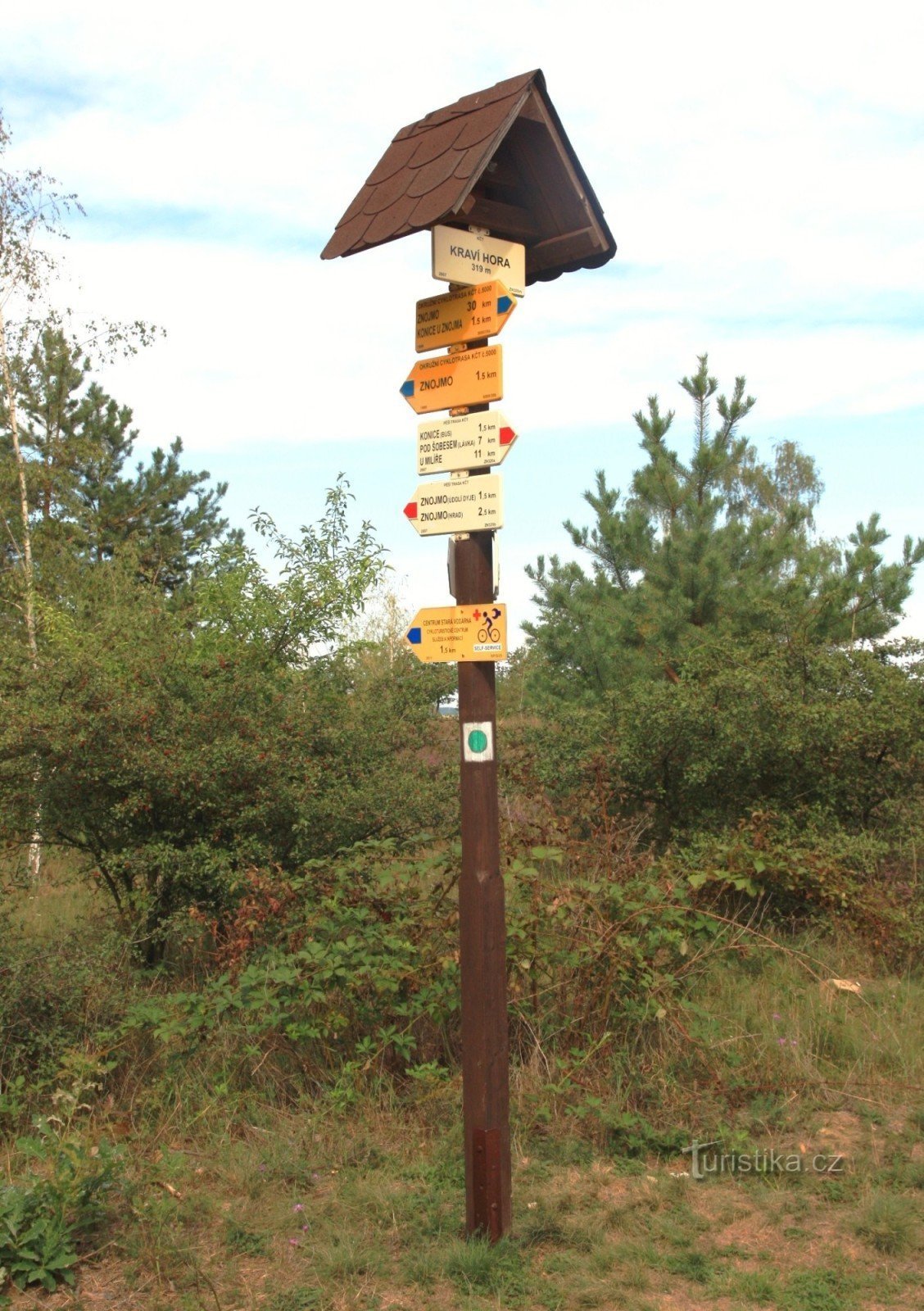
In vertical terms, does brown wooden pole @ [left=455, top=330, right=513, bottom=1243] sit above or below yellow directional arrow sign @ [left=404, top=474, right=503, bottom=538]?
below

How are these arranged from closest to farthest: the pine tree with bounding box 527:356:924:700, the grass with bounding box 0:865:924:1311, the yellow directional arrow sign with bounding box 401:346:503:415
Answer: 1. the grass with bounding box 0:865:924:1311
2. the yellow directional arrow sign with bounding box 401:346:503:415
3. the pine tree with bounding box 527:356:924:700

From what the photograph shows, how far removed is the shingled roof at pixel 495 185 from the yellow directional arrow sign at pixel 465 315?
0.27 meters

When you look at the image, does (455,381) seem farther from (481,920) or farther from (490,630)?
(481,920)

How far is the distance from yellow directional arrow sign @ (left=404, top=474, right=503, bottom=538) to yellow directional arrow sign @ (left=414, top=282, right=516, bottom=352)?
0.51 metres

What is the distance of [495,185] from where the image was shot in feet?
14.9

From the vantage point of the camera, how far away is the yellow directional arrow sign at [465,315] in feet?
13.7

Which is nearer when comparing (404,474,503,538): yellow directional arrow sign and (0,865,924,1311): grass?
(0,865,924,1311): grass

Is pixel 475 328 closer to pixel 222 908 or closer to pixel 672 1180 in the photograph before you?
pixel 672 1180

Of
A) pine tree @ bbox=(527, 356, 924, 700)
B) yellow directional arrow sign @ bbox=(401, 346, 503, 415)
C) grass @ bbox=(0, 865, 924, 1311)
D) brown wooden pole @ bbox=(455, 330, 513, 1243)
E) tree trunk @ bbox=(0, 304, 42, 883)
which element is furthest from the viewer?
tree trunk @ bbox=(0, 304, 42, 883)

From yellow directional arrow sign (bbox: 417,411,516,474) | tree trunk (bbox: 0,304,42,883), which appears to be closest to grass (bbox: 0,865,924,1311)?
yellow directional arrow sign (bbox: 417,411,516,474)

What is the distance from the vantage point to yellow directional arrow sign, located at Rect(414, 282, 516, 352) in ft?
13.7

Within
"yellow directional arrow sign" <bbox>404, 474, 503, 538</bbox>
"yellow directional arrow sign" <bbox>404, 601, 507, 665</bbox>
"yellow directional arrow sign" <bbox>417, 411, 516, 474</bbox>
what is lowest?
"yellow directional arrow sign" <bbox>404, 601, 507, 665</bbox>

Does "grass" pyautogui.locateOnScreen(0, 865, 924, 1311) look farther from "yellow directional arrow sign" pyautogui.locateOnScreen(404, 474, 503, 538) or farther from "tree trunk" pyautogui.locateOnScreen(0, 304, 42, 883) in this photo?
"tree trunk" pyautogui.locateOnScreen(0, 304, 42, 883)

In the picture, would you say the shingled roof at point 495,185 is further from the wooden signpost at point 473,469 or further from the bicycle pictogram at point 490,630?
the bicycle pictogram at point 490,630
